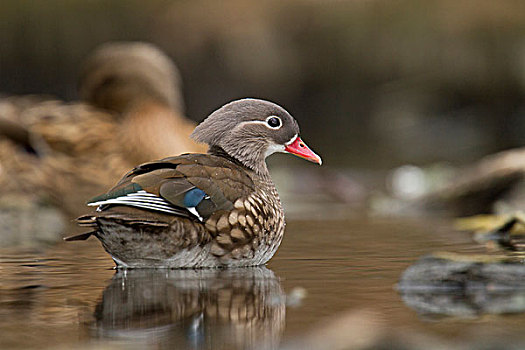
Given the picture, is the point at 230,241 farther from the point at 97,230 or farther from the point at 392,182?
the point at 392,182

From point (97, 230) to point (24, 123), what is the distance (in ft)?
15.3

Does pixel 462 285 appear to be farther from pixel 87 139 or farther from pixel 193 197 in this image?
pixel 87 139

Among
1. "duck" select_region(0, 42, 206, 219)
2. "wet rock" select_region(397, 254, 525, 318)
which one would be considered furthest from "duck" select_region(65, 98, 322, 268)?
"duck" select_region(0, 42, 206, 219)

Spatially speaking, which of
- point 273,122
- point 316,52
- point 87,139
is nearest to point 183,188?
point 273,122

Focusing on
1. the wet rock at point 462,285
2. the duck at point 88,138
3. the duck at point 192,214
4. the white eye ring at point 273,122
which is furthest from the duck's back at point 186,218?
the duck at point 88,138

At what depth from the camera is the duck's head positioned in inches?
240

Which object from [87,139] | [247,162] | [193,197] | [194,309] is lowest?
[194,309]

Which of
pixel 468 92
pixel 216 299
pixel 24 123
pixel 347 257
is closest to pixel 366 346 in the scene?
pixel 216 299

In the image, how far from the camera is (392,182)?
12547 mm

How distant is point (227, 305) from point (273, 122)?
2.14 m

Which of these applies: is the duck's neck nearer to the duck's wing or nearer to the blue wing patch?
the duck's wing

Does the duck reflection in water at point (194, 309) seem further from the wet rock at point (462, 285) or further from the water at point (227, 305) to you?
the wet rock at point (462, 285)

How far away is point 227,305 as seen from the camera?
4.26 m

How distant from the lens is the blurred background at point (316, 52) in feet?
82.1
